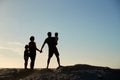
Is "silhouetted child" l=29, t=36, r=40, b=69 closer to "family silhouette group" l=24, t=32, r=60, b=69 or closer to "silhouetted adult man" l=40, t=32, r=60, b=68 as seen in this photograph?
"family silhouette group" l=24, t=32, r=60, b=69

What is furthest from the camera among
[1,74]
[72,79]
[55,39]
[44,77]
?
[1,74]

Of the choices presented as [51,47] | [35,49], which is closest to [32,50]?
[35,49]

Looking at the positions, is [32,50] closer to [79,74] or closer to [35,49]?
[35,49]

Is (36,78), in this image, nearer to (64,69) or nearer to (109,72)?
(64,69)

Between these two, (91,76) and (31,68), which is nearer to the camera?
(91,76)

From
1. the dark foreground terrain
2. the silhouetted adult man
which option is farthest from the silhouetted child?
the dark foreground terrain

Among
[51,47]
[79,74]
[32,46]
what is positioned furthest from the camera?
[32,46]

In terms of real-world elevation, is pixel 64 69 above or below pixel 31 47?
below

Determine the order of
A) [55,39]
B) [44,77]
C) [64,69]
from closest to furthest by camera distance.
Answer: [44,77], [64,69], [55,39]

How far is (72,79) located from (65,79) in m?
0.39

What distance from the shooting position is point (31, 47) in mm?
25172

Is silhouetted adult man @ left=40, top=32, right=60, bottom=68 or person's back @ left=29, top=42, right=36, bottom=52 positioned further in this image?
person's back @ left=29, top=42, right=36, bottom=52

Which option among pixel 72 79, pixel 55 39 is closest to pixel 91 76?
pixel 72 79

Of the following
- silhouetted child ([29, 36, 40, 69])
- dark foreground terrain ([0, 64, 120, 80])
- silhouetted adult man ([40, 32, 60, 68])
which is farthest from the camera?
silhouetted child ([29, 36, 40, 69])
